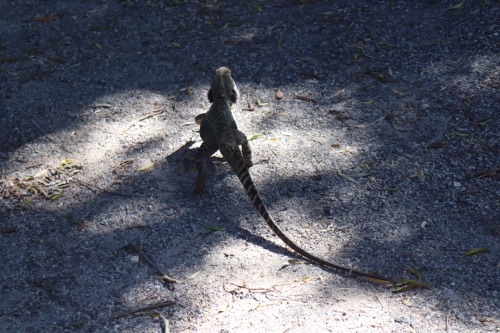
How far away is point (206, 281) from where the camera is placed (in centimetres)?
464

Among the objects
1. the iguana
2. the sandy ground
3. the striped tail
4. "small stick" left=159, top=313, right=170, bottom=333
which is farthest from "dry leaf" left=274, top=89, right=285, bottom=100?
"small stick" left=159, top=313, right=170, bottom=333

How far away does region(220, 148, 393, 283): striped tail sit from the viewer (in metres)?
4.61

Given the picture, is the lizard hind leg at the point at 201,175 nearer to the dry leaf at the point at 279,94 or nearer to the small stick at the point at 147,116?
the small stick at the point at 147,116

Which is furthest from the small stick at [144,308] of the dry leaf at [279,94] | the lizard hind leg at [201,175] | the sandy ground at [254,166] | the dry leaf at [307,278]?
the dry leaf at [279,94]

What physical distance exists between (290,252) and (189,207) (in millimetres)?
1026

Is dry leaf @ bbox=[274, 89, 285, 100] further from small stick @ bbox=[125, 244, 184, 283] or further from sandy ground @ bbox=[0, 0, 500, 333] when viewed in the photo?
small stick @ bbox=[125, 244, 184, 283]

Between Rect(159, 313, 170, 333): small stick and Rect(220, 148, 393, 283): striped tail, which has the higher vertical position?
Rect(220, 148, 393, 283): striped tail

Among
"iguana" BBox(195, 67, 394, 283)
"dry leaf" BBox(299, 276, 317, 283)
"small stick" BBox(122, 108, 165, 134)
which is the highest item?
"iguana" BBox(195, 67, 394, 283)

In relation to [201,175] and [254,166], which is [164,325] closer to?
[201,175]

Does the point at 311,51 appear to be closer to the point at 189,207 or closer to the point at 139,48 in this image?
the point at 139,48

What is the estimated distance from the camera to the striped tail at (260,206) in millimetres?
4609

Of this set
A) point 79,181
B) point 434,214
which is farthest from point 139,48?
point 434,214

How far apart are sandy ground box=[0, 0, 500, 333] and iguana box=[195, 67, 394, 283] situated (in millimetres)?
183

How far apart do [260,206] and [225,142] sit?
2.53 ft
